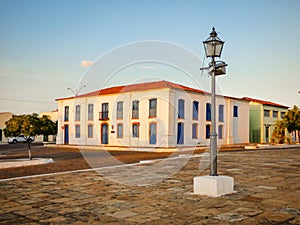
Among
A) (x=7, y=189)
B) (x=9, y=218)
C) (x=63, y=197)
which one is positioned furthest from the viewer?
(x=7, y=189)

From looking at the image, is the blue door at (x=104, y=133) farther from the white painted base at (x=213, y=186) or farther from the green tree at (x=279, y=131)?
the white painted base at (x=213, y=186)

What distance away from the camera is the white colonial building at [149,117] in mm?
26594

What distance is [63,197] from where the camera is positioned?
20.4 ft

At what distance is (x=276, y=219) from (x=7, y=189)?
5.18 m

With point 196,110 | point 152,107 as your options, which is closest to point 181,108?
point 196,110

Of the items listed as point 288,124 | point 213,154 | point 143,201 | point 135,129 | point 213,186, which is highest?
point 288,124

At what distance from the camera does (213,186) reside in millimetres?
6223

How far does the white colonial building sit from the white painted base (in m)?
19.6

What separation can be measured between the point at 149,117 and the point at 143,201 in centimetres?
2150

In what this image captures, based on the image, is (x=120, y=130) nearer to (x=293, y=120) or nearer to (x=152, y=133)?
(x=152, y=133)

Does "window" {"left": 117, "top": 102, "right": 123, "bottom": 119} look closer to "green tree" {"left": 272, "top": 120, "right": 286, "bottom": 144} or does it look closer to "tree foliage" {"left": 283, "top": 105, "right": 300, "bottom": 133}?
"green tree" {"left": 272, "top": 120, "right": 286, "bottom": 144}

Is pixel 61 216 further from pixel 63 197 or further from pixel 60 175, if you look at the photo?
pixel 60 175

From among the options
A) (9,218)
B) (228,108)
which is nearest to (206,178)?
(9,218)

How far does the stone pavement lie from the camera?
4.69 metres
